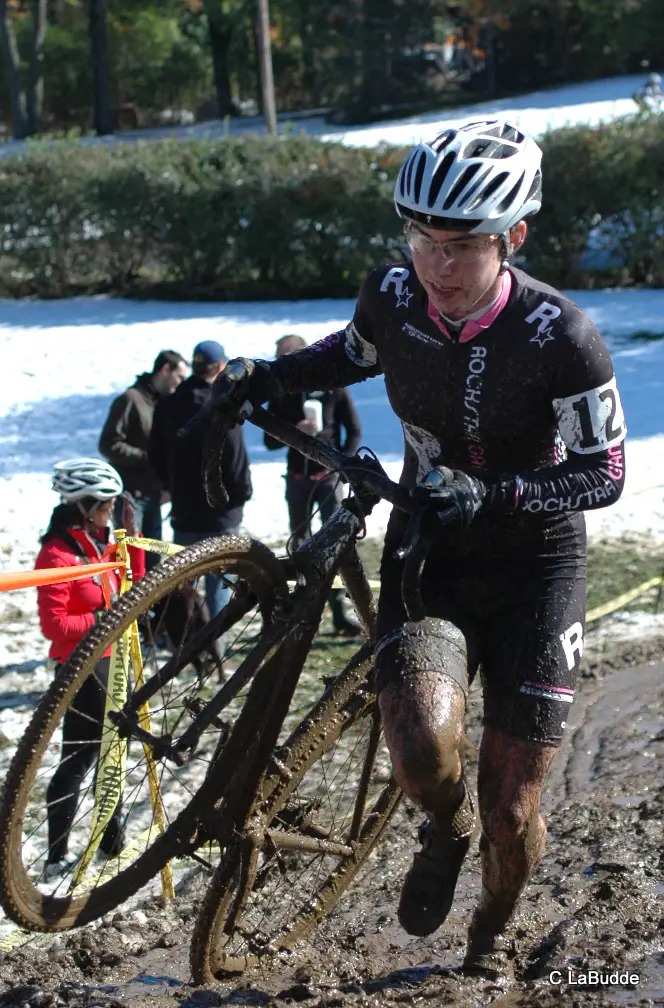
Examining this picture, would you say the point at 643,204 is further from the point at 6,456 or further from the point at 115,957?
the point at 115,957

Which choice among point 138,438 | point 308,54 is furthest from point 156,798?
point 308,54

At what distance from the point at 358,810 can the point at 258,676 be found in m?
0.99

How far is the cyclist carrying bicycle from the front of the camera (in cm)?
348

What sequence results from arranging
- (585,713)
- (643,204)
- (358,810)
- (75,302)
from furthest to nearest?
(75,302), (643,204), (585,713), (358,810)

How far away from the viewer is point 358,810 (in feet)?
14.5

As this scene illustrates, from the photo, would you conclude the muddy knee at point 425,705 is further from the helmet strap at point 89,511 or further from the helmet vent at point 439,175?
the helmet strap at point 89,511

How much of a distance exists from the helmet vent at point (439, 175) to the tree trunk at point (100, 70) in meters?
42.8

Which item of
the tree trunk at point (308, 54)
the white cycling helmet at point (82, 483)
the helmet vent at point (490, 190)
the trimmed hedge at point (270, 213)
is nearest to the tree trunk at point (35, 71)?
the tree trunk at point (308, 54)

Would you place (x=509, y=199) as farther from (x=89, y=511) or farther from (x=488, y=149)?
(x=89, y=511)

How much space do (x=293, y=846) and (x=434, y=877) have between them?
443mm

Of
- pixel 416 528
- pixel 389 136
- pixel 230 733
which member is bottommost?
pixel 230 733

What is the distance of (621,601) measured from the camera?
8.18 metres

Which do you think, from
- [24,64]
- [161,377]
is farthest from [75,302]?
[24,64]

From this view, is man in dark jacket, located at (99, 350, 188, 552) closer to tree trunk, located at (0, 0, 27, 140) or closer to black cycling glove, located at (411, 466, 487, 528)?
black cycling glove, located at (411, 466, 487, 528)
